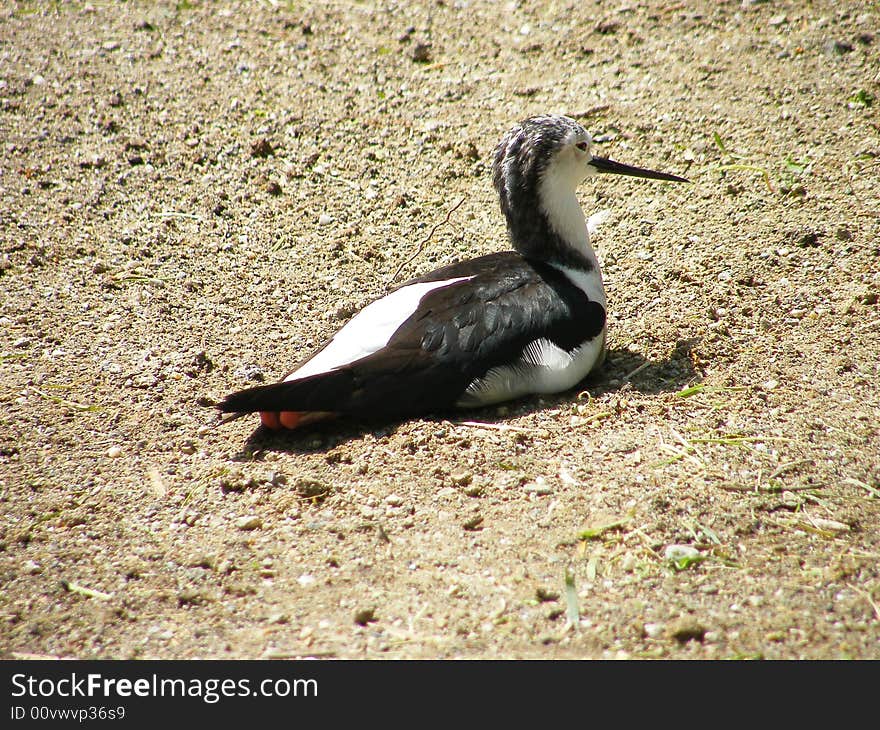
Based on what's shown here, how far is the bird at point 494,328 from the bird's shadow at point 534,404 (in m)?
0.06

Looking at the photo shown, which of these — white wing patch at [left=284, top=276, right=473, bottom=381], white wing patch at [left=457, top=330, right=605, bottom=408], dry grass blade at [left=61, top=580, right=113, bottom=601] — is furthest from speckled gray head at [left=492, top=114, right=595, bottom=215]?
dry grass blade at [left=61, top=580, right=113, bottom=601]

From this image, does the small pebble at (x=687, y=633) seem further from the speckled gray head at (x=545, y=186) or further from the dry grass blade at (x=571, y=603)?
the speckled gray head at (x=545, y=186)

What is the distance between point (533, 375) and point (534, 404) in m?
0.14

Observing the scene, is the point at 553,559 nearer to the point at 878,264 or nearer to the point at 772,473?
the point at 772,473

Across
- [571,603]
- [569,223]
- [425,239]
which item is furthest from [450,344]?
[425,239]

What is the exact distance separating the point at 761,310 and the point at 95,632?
3282 millimetres

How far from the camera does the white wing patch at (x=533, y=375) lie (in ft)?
12.9

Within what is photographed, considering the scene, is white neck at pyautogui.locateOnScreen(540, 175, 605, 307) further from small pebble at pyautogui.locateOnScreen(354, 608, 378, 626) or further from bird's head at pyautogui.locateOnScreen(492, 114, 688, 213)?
small pebble at pyautogui.locateOnScreen(354, 608, 378, 626)

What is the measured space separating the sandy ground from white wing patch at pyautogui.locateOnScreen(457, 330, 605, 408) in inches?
3.5

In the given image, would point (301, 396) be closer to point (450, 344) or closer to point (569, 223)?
point (450, 344)

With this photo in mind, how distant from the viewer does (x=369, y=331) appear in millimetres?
4051

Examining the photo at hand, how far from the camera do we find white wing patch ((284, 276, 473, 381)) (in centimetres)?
398
